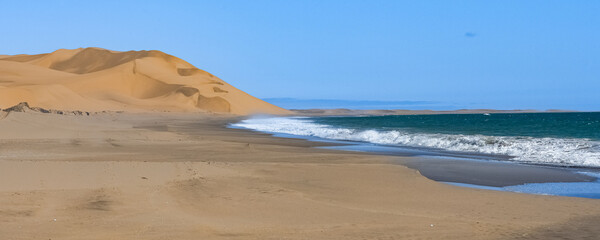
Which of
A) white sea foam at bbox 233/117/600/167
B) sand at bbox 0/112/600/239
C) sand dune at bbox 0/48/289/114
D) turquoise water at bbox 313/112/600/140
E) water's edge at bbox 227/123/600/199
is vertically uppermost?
sand dune at bbox 0/48/289/114

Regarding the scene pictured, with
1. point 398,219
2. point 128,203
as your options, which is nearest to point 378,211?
point 398,219

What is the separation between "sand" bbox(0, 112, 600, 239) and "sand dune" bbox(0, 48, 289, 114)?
60.5 meters

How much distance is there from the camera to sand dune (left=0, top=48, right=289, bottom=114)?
7349 cm

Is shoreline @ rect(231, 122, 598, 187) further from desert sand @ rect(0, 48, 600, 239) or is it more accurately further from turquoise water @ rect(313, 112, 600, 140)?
turquoise water @ rect(313, 112, 600, 140)

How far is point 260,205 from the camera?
8.86 m

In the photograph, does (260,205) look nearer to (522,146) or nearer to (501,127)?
(522,146)

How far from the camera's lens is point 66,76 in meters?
106

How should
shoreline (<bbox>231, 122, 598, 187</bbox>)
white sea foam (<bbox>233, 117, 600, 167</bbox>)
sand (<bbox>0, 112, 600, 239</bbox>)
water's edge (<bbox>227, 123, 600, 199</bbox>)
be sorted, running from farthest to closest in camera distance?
white sea foam (<bbox>233, 117, 600, 167</bbox>)
shoreline (<bbox>231, 122, 598, 187</bbox>)
water's edge (<bbox>227, 123, 600, 199</bbox>)
sand (<bbox>0, 112, 600, 239</bbox>)

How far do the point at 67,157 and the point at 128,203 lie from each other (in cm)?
761

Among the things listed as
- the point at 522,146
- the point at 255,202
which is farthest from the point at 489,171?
the point at 522,146

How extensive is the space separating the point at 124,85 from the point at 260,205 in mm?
101962

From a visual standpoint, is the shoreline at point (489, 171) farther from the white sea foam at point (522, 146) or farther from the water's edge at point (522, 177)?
the white sea foam at point (522, 146)

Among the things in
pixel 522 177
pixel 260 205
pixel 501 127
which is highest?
pixel 501 127

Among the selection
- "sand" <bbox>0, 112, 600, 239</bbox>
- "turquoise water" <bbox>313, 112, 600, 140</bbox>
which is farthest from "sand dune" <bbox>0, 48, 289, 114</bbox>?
"sand" <bbox>0, 112, 600, 239</bbox>
